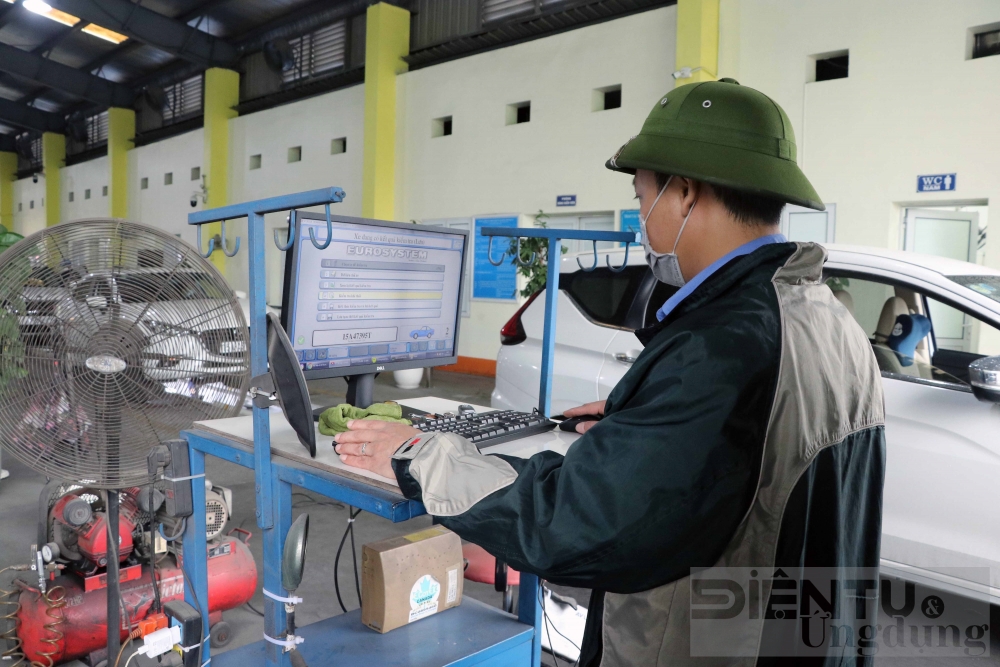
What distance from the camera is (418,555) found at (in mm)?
2117

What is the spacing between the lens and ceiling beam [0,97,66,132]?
19062 mm

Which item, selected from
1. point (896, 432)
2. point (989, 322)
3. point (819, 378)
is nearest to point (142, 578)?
point (819, 378)

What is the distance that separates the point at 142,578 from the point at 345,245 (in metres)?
1.61

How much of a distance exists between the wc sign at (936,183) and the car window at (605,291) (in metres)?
3.91

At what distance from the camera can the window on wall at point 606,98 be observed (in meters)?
8.56

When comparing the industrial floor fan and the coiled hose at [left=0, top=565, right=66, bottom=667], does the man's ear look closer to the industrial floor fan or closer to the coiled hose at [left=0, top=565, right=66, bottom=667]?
the industrial floor fan

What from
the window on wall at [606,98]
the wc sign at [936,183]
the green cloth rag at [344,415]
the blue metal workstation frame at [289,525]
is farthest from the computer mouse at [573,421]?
the window on wall at [606,98]

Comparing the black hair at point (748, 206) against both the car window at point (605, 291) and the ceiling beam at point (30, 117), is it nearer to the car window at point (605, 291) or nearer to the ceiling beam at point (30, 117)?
the car window at point (605, 291)

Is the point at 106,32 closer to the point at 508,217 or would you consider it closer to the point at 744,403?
the point at 508,217

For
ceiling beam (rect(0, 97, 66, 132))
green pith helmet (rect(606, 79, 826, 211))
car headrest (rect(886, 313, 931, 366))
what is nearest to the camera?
green pith helmet (rect(606, 79, 826, 211))

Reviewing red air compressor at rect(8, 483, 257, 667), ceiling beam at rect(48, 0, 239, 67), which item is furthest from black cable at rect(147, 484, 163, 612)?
ceiling beam at rect(48, 0, 239, 67)

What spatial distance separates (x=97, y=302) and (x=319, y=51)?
1148 cm

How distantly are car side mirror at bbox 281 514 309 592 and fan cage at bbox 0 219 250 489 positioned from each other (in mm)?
564

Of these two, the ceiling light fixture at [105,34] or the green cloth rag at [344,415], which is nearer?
the green cloth rag at [344,415]
